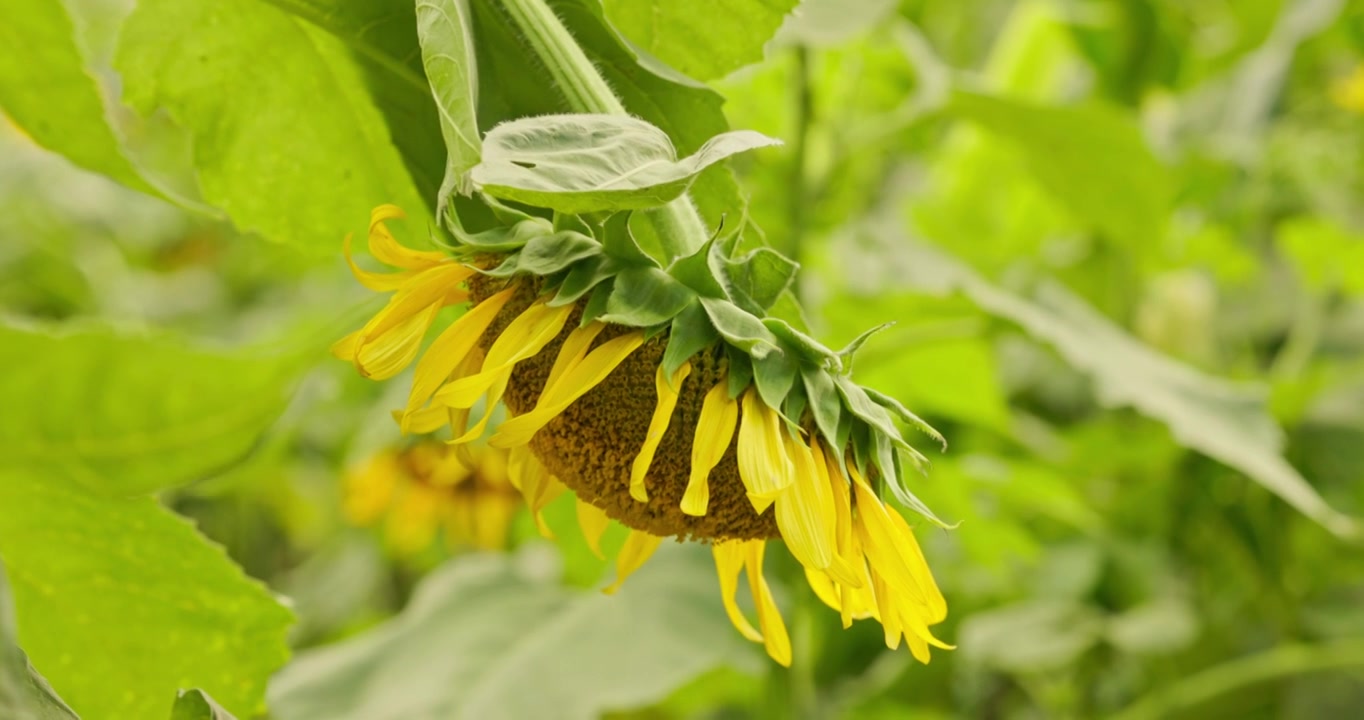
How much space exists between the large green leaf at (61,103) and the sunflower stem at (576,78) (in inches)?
5.8

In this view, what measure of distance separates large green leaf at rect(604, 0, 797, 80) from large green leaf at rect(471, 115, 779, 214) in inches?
3.4

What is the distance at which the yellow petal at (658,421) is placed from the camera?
0.84 ft

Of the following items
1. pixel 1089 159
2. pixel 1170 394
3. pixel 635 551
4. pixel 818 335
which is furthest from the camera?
pixel 1089 159

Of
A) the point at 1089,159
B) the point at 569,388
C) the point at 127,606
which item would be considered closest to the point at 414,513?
the point at 1089,159

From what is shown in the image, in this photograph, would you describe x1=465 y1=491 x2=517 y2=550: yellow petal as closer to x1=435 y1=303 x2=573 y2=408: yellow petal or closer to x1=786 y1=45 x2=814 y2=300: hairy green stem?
x1=786 y1=45 x2=814 y2=300: hairy green stem

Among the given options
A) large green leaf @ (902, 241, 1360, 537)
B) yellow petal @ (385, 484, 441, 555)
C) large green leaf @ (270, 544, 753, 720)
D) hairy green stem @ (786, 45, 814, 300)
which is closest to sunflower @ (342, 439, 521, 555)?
yellow petal @ (385, 484, 441, 555)

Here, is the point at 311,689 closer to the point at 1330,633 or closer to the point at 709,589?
the point at 709,589

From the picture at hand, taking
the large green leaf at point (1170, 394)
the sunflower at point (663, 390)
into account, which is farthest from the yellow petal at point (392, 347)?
the large green leaf at point (1170, 394)

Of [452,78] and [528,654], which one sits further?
[528,654]

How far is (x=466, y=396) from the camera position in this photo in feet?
0.88

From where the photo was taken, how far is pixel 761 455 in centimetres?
26

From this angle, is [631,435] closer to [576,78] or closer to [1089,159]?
[576,78]

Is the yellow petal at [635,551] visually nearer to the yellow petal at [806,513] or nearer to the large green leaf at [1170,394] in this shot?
the yellow petal at [806,513]

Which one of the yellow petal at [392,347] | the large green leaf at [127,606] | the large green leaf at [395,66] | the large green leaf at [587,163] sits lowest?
the large green leaf at [127,606]
